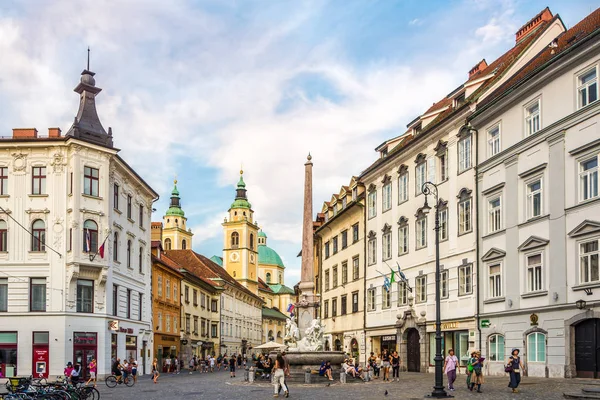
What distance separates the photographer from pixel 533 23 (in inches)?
1756

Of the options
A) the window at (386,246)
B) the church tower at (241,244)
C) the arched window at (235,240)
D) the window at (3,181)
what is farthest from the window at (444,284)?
the arched window at (235,240)

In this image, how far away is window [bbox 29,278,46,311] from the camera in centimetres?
4288

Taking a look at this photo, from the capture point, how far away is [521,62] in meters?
38.2

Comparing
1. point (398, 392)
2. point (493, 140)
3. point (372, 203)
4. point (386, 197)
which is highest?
point (493, 140)

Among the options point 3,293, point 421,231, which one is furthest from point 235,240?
point 421,231

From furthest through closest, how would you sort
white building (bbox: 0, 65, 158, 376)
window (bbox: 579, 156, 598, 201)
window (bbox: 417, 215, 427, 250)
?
window (bbox: 417, 215, 427, 250), white building (bbox: 0, 65, 158, 376), window (bbox: 579, 156, 598, 201)

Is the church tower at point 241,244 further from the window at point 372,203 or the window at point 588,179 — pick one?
the window at point 588,179

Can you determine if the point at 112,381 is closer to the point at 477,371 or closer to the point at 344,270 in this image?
the point at 477,371

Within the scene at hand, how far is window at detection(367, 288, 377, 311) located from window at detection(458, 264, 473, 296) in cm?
1309

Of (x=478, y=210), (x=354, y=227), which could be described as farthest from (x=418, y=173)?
(x=354, y=227)

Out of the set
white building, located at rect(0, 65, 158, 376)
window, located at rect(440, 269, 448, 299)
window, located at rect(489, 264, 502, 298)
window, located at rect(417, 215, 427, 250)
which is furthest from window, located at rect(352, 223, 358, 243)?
window, located at rect(489, 264, 502, 298)

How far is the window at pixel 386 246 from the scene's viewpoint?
48.6 metres

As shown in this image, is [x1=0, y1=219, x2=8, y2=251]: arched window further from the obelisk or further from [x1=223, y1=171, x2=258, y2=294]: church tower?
A: [x1=223, y1=171, x2=258, y2=294]: church tower

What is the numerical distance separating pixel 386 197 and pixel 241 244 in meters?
106
